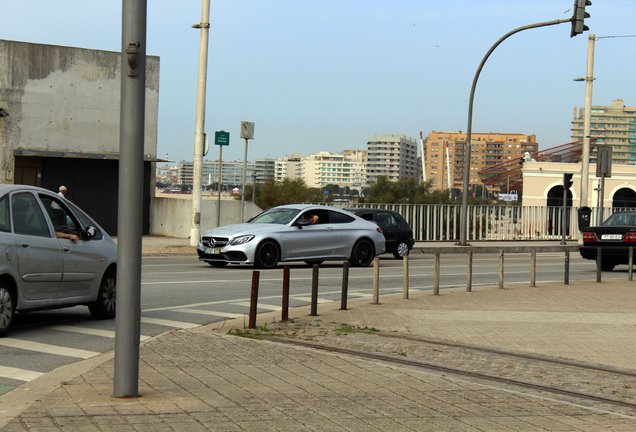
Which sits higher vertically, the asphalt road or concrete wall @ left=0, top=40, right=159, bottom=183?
concrete wall @ left=0, top=40, right=159, bottom=183

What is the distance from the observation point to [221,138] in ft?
78.0

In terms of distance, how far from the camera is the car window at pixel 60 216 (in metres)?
9.61

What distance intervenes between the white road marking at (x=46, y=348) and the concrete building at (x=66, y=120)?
751 inches

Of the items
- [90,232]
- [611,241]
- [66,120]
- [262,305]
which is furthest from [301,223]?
[66,120]

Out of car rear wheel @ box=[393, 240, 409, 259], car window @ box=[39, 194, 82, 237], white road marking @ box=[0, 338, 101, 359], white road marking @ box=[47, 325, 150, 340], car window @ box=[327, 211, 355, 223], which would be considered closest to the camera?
white road marking @ box=[0, 338, 101, 359]

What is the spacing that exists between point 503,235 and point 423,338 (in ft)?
94.1

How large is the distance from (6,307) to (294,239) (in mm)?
10584

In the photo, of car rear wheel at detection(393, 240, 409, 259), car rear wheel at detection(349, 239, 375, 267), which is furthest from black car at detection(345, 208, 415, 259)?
car rear wheel at detection(349, 239, 375, 267)

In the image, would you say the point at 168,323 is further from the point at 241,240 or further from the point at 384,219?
the point at 384,219

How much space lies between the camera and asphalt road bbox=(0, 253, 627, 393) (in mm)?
8125

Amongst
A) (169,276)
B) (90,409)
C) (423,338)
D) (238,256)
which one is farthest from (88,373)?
(238,256)

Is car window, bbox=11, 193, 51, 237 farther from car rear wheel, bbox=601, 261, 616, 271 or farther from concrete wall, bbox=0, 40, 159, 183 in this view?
concrete wall, bbox=0, 40, 159, 183

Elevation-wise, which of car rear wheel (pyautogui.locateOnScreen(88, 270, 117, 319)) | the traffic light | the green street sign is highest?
the traffic light

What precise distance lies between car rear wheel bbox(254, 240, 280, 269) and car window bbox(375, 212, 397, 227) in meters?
6.43
